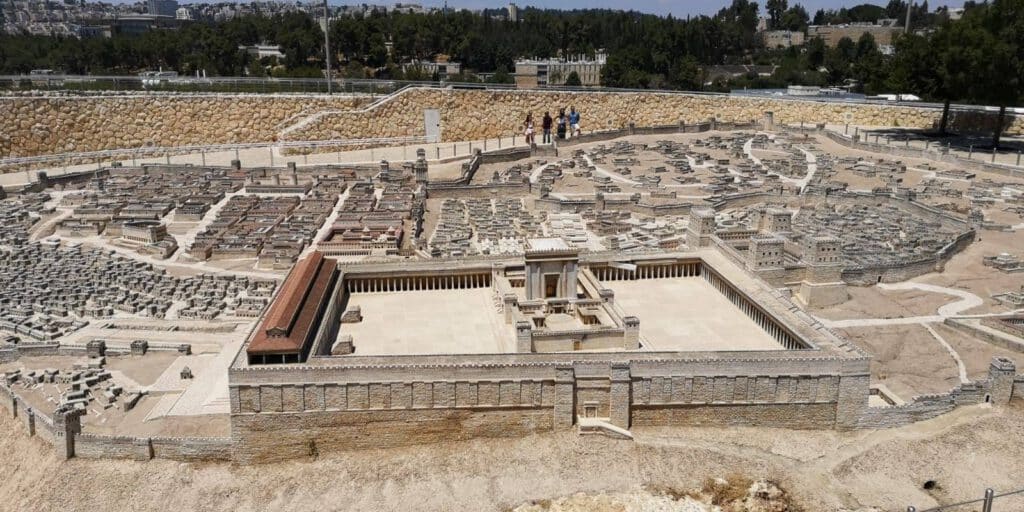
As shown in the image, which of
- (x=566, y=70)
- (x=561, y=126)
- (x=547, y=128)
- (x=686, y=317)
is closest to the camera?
(x=686, y=317)

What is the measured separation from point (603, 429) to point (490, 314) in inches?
331

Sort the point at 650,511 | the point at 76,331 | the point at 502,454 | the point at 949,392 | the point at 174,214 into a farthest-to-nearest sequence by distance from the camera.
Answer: the point at 174,214, the point at 76,331, the point at 949,392, the point at 502,454, the point at 650,511

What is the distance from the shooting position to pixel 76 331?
44812 mm

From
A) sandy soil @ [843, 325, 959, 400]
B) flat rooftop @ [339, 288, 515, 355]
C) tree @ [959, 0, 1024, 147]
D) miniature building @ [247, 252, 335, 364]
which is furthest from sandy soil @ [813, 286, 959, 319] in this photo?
tree @ [959, 0, 1024, 147]

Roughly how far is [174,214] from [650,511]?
168 ft

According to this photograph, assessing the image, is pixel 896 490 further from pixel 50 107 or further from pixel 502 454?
pixel 50 107

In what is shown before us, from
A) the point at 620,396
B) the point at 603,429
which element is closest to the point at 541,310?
the point at 620,396

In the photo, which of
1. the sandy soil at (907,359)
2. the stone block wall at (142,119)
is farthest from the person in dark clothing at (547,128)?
the sandy soil at (907,359)

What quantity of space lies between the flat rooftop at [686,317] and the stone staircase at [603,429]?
4.04 m

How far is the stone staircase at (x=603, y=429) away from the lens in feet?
105

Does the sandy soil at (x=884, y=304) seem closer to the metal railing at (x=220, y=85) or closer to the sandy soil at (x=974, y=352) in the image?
the sandy soil at (x=974, y=352)

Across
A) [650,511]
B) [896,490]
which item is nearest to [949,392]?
[896,490]

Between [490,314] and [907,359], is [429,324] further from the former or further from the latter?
[907,359]

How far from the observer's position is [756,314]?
1464 inches
